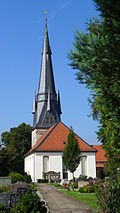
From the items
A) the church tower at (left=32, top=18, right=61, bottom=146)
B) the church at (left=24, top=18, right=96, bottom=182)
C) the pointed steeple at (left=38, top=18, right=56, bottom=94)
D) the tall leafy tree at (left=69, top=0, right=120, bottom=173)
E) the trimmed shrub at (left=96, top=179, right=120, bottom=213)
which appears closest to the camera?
the tall leafy tree at (left=69, top=0, right=120, bottom=173)

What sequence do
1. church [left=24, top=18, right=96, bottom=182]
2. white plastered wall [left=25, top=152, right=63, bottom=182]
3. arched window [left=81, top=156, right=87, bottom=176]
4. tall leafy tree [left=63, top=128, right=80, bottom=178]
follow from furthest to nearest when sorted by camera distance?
arched window [left=81, top=156, right=87, bottom=176]
church [left=24, top=18, right=96, bottom=182]
white plastered wall [left=25, top=152, right=63, bottom=182]
tall leafy tree [left=63, top=128, right=80, bottom=178]

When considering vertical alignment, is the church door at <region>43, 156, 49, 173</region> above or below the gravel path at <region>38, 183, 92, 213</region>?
above

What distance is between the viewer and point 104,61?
8578 millimetres

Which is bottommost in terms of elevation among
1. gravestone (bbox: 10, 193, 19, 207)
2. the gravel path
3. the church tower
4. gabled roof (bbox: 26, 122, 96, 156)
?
the gravel path

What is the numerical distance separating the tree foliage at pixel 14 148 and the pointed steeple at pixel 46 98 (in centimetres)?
778

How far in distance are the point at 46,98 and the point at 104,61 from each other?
2370 inches

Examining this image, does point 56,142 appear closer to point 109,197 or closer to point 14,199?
point 14,199

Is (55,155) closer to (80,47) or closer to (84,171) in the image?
(84,171)

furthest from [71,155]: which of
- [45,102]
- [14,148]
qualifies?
[14,148]

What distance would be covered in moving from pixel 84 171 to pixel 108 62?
4933cm

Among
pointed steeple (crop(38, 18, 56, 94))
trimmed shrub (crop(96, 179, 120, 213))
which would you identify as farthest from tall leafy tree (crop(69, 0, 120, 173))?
pointed steeple (crop(38, 18, 56, 94))

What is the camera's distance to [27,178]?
1805 inches

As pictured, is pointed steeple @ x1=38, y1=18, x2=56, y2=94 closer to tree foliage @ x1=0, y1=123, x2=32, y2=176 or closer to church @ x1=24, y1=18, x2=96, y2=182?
church @ x1=24, y1=18, x2=96, y2=182

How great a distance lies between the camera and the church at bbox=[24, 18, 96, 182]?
55.1 meters
